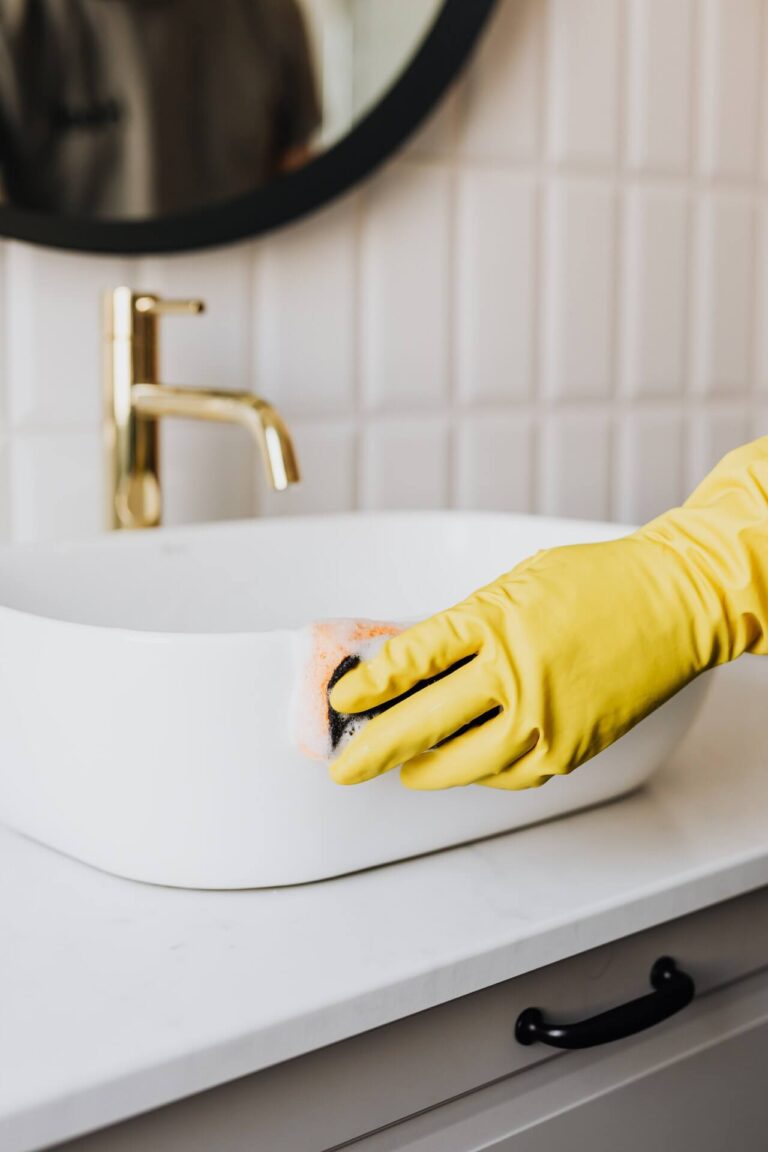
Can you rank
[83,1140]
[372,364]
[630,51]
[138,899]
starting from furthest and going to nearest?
[630,51]
[372,364]
[138,899]
[83,1140]

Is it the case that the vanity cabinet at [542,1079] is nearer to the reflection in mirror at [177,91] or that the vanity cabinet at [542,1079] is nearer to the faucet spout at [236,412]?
the faucet spout at [236,412]

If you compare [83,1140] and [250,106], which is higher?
[250,106]

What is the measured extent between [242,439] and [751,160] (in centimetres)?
68

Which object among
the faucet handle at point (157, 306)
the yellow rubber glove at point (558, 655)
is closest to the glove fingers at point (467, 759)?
the yellow rubber glove at point (558, 655)

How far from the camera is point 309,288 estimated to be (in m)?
1.04

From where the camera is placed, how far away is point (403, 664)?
0.45 m

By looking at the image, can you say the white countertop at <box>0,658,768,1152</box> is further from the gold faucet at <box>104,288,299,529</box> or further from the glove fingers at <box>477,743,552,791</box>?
the gold faucet at <box>104,288,299,529</box>

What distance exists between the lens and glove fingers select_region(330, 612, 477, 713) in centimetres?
45

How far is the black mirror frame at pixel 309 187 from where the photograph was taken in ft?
2.93

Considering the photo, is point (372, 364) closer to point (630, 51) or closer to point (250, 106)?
point (250, 106)

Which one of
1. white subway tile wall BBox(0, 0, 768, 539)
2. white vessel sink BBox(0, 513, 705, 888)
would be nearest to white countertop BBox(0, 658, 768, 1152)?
white vessel sink BBox(0, 513, 705, 888)

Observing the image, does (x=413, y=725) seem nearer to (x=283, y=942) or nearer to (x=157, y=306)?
(x=283, y=942)

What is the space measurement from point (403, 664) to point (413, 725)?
0.02 meters

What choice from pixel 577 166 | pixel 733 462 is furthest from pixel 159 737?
pixel 577 166
